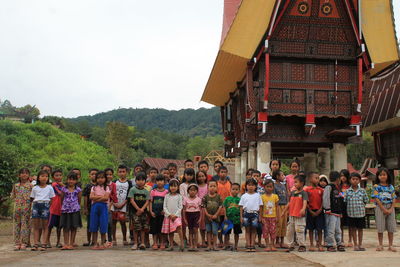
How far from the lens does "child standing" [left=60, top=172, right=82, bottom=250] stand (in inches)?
302

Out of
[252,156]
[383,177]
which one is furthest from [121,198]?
[252,156]

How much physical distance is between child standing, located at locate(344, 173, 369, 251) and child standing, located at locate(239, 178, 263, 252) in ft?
5.21

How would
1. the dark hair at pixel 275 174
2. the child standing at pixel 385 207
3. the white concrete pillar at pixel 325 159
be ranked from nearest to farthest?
the child standing at pixel 385 207
the dark hair at pixel 275 174
the white concrete pillar at pixel 325 159

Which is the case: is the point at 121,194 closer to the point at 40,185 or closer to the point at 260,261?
the point at 40,185

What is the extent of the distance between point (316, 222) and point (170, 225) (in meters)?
2.43

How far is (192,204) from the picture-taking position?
7641 mm

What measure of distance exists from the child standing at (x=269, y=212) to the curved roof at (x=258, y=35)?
7760 millimetres

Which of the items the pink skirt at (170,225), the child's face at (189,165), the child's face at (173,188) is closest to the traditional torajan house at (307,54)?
the child's face at (189,165)

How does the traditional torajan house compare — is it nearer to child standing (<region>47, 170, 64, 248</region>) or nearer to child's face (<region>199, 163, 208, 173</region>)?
child's face (<region>199, 163, 208, 173</region>)

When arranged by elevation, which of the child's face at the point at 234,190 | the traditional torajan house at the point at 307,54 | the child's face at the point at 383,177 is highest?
the traditional torajan house at the point at 307,54

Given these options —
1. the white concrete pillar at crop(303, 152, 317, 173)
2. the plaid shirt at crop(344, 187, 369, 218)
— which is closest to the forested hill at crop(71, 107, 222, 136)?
the white concrete pillar at crop(303, 152, 317, 173)

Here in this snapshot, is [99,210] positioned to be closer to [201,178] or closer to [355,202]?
[201,178]

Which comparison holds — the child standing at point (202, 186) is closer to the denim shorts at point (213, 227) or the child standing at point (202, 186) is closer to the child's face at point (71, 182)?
the denim shorts at point (213, 227)

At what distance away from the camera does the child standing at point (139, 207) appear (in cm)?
761
